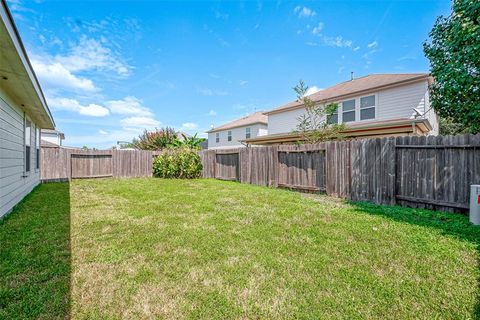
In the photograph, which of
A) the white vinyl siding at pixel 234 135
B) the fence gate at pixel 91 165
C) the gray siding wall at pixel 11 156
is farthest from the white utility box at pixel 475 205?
the white vinyl siding at pixel 234 135

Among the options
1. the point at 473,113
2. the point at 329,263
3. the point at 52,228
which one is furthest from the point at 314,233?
the point at 473,113

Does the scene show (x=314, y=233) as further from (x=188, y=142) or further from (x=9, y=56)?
(x=188, y=142)

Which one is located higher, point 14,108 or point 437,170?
point 14,108

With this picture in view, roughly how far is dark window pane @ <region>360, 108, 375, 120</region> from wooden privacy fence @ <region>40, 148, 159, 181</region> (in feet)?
39.6

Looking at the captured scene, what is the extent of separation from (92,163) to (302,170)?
11.0 metres

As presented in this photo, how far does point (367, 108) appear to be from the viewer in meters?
12.3

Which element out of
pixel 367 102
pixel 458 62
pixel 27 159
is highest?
pixel 458 62

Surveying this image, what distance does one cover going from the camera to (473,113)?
26.1 feet

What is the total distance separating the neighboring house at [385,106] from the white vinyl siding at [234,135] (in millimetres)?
7255

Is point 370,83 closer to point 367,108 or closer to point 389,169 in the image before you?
point 367,108

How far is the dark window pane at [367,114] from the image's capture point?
12.1 m

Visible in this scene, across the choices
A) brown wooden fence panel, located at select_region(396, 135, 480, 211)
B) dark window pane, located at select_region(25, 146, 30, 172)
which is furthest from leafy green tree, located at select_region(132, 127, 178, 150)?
brown wooden fence panel, located at select_region(396, 135, 480, 211)

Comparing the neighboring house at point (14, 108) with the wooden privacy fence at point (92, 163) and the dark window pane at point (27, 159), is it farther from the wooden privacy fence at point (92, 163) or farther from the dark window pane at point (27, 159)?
the wooden privacy fence at point (92, 163)

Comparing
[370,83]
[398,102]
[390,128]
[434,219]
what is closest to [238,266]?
[434,219]
